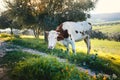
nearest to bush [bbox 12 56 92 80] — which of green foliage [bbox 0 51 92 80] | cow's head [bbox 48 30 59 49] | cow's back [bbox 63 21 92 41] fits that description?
green foliage [bbox 0 51 92 80]

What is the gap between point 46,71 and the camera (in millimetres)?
13352

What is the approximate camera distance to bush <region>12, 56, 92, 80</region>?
12930 millimetres

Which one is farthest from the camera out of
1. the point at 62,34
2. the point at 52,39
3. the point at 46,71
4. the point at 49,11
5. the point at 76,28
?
the point at 49,11

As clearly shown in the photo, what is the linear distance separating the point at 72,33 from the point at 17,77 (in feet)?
33.9

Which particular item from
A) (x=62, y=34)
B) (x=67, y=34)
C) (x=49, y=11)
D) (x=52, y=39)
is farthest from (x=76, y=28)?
(x=49, y=11)

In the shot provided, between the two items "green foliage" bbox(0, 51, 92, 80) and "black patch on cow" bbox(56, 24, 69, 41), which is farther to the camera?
"black patch on cow" bbox(56, 24, 69, 41)

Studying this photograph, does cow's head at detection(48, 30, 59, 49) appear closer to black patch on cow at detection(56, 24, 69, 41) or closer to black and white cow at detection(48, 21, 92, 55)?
black and white cow at detection(48, 21, 92, 55)

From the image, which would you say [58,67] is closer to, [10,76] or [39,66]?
[39,66]

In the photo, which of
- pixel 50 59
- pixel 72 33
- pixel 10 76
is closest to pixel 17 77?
pixel 10 76

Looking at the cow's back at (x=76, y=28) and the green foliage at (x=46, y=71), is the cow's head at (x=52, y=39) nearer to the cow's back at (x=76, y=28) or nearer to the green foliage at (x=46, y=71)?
the cow's back at (x=76, y=28)

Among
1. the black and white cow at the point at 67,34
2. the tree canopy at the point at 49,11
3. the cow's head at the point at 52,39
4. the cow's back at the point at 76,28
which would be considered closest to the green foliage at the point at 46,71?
the cow's head at the point at 52,39

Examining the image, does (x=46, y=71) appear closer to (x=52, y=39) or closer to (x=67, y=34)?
(x=52, y=39)

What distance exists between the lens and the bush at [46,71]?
12930 mm

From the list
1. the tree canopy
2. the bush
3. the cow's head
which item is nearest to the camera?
the bush
